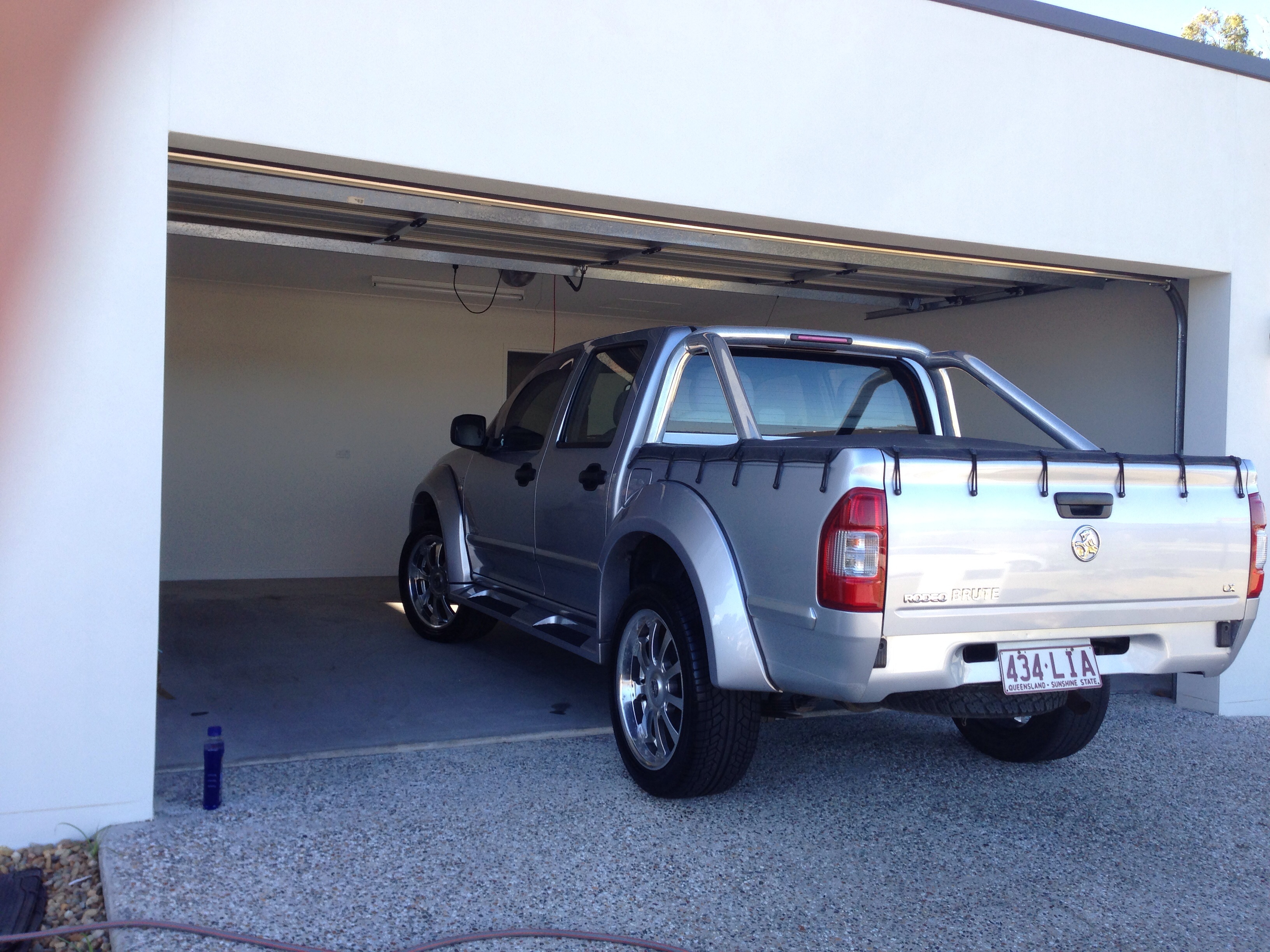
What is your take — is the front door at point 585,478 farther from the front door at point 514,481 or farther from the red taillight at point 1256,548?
the red taillight at point 1256,548

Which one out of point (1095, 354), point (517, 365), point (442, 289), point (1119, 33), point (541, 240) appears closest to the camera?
point (1119, 33)

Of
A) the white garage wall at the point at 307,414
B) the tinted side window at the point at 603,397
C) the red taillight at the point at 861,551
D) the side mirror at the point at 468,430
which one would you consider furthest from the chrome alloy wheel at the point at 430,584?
the red taillight at the point at 861,551

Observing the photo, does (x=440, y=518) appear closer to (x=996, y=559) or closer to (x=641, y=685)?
(x=641, y=685)

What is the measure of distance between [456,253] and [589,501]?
91.4 inches

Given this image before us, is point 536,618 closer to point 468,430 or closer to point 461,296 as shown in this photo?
point 468,430

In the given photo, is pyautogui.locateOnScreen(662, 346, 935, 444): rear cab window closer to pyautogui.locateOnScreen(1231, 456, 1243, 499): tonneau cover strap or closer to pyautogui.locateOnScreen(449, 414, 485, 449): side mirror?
pyautogui.locateOnScreen(1231, 456, 1243, 499): tonneau cover strap

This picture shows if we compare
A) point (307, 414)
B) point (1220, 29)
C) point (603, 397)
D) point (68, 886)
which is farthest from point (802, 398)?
point (1220, 29)

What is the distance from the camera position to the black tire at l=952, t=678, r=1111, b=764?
14.4 feet

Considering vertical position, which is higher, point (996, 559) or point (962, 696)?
point (996, 559)

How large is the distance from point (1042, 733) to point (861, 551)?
1958mm

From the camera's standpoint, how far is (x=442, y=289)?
9.64 m

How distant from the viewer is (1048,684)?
3.39m

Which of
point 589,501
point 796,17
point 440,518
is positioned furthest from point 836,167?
point 440,518

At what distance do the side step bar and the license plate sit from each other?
1.73 m
